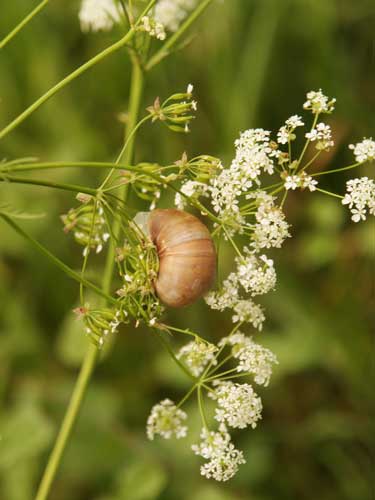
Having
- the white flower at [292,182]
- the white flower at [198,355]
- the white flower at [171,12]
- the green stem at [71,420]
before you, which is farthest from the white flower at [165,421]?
the white flower at [171,12]

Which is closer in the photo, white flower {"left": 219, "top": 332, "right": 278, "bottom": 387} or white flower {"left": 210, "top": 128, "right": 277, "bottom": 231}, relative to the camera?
white flower {"left": 210, "top": 128, "right": 277, "bottom": 231}

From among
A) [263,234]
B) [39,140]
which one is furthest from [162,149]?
[263,234]

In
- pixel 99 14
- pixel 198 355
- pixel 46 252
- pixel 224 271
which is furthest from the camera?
pixel 224 271

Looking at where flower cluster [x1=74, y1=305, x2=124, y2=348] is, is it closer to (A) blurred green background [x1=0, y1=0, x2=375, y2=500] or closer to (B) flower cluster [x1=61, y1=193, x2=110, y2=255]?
(B) flower cluster [x1=61, y1=193, x2=110, y2=255]

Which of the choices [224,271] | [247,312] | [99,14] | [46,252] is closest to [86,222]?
[46,252]

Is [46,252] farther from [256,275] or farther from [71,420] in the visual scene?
[71,420]

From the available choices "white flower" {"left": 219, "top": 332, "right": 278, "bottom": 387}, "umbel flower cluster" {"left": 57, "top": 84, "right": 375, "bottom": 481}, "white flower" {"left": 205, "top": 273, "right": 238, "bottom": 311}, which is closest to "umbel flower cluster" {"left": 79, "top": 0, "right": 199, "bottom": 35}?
"umbel flower cluster" {"left": 57, "top": 84, "right": 375, "bottom": 481}

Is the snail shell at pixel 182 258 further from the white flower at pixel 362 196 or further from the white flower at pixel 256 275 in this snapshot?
the white flower at pixel 362 196
